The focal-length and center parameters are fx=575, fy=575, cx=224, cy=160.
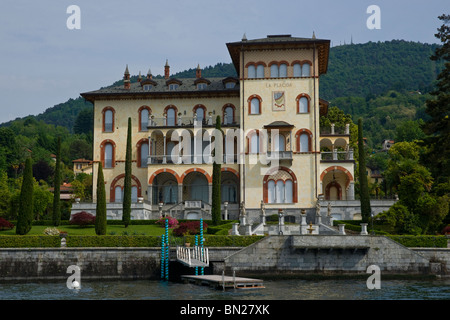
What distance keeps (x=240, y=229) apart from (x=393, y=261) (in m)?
12.0

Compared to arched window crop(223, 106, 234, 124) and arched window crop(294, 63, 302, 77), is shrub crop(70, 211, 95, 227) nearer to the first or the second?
arched window crop(223, 106, 234, 124)

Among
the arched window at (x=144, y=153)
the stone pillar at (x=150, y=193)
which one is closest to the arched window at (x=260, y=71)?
the arched window at (x=144, y=153)

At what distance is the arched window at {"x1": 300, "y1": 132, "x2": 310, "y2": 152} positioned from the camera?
2277 inches

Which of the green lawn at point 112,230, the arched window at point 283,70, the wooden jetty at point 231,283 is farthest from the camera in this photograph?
the arched window at point 283,70

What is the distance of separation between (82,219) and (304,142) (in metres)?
22.9

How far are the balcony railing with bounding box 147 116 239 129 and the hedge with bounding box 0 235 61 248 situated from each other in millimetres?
22612

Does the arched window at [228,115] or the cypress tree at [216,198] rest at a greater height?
the arched window at [228,115]

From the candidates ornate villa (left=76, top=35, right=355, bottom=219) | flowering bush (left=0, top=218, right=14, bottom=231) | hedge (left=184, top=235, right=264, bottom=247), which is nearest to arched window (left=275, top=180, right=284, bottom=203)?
ornate villa (left=76, top=35, right=355, bottom=219)

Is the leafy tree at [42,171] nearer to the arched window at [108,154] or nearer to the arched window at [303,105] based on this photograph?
the arched window at [108,154]

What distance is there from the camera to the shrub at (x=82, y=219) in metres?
51.4

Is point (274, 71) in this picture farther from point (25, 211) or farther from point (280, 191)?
point (25, 211)

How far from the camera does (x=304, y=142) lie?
57906 mm

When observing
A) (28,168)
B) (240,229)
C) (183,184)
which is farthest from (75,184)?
(240,229)

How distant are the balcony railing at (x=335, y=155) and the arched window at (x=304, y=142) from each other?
174 centimetres
